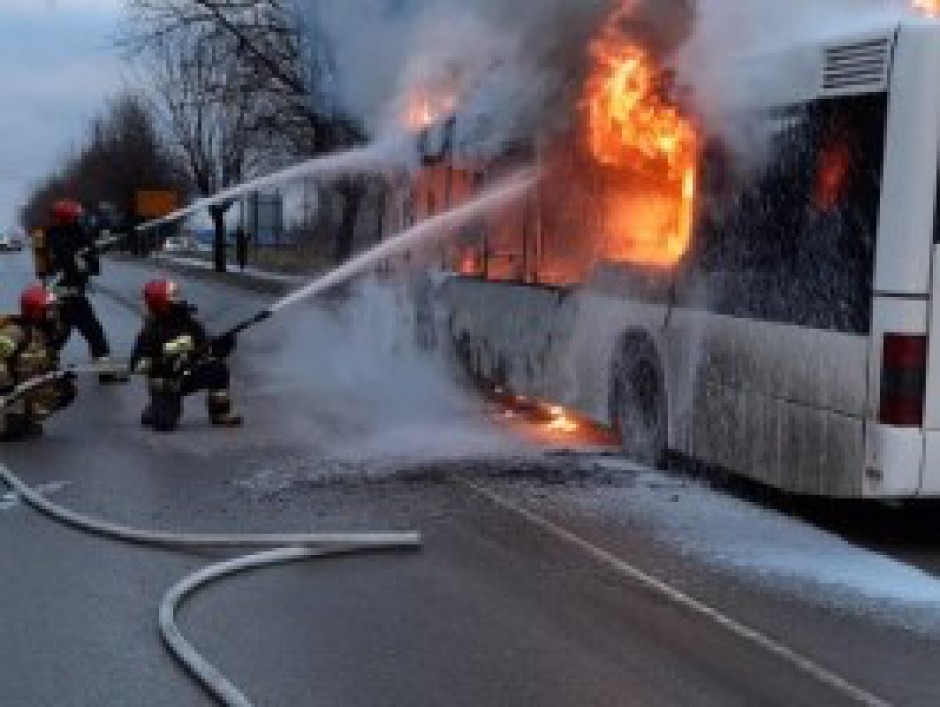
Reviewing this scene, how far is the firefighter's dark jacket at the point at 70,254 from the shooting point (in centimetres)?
1570

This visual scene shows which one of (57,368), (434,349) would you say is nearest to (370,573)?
(57,368)

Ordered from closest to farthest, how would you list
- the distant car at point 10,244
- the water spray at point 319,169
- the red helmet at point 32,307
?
the red helmet at point 32,307
the water spray at point 319,169
the distant car at point 10,244

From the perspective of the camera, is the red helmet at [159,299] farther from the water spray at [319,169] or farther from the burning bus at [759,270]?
the burning bus at [759,270]

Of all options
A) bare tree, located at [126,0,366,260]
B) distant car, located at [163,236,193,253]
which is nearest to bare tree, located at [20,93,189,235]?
distant car, located at [163,236,193,253]

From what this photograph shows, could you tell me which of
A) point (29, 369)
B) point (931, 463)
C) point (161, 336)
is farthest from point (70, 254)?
point (931, 463)

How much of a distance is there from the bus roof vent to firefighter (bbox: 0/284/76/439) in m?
6.53

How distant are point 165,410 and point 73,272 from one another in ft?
14.4

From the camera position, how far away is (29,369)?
1177 centimetres

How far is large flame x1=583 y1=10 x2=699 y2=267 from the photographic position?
944 cm

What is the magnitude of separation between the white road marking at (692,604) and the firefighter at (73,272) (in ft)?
25.2

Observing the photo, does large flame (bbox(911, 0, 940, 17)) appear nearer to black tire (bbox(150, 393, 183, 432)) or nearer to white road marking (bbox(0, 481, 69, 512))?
white road marking (bbox(0, 481, 69, 512))

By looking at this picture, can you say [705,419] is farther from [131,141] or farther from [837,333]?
[131,141]

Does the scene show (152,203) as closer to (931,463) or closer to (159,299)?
(159,299)

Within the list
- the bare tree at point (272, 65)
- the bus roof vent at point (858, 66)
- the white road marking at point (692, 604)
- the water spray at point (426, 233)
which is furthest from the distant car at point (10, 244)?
the bus roof vent at point (858, 66)
